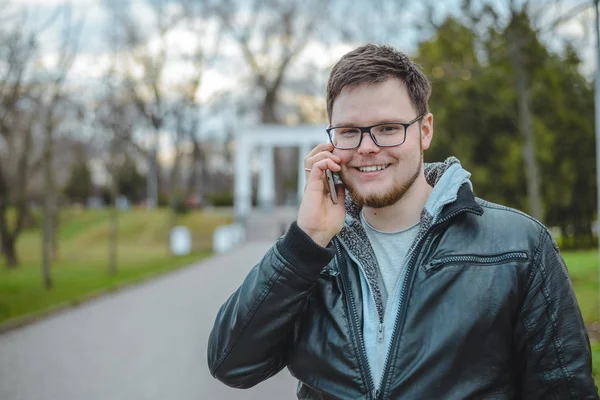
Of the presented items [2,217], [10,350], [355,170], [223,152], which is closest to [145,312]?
[10,350]

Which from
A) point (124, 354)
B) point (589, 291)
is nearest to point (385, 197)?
point (124, 354)

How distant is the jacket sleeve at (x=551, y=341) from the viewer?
68.2 inches

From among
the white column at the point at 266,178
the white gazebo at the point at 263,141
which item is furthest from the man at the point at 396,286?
the white column at the point at 266,178

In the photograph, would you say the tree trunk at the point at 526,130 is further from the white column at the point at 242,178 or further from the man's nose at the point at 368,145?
the white column at the point at 242,178

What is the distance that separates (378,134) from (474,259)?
448 millimetres

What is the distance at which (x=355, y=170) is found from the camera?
2.03 meters

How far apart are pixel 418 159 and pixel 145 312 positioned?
32.1 ft

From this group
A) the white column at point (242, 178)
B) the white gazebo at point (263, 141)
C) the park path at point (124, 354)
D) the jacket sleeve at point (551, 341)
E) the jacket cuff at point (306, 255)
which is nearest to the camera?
the jacket sleeve at point (551, 341)

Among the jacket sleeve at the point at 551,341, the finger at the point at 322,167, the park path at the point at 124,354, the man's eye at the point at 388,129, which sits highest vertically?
the man's eye at the point at 388,129

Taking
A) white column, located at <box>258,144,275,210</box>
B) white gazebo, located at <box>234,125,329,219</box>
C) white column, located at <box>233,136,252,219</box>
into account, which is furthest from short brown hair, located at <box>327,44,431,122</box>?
white column, located at <box>258,144,275,210</box>

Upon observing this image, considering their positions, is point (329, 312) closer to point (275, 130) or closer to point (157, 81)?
point (157, 81)

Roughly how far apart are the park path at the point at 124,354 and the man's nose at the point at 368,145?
479 centimetres

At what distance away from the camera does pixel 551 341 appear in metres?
1.74

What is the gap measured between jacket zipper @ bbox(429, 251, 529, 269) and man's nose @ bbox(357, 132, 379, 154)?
366 mm
